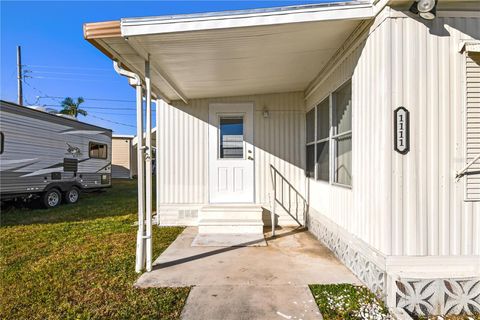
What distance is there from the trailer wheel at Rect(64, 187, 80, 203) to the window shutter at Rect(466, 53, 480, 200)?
396 inches

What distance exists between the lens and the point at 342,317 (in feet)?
7.36

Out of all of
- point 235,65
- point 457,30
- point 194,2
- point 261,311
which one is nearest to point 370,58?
point 457,30

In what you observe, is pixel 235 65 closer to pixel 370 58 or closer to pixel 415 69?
pixel 370 58

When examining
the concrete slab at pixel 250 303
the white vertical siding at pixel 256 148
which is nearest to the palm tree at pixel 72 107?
the white vertical siding at pixel 256 148

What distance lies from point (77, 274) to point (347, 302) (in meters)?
2.92

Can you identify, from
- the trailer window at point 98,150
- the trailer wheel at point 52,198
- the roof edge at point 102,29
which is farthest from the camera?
the trailer window at point 98,150

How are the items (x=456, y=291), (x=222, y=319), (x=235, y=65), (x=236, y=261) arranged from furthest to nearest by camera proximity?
(x=235, y=65) < (x=236, y=261) < (x=456, y=291) < (x=222, y=319)

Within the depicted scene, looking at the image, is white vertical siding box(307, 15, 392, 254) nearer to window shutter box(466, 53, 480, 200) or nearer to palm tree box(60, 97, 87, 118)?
window shutter box(466, 53, 480, 200)

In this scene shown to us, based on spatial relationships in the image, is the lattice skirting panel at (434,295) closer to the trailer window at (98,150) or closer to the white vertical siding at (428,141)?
the white vertical siding at (428,141)

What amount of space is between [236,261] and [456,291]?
223 cm

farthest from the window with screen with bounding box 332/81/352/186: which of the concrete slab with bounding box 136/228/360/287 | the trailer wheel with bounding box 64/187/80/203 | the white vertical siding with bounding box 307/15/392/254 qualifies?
the trailer wheel with bounding box 64/187/80/203

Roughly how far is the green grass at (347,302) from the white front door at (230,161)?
2855 mm

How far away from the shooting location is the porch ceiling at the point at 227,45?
2.66m

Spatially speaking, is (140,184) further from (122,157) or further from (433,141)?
(122,157)
